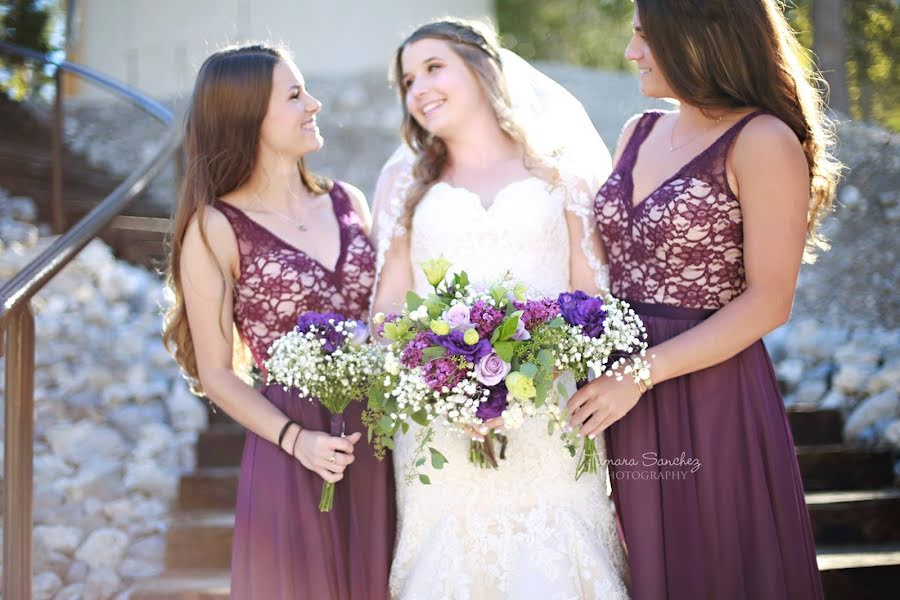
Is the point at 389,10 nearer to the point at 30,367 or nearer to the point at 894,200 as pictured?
the point at 894,200

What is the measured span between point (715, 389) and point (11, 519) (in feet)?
8.93

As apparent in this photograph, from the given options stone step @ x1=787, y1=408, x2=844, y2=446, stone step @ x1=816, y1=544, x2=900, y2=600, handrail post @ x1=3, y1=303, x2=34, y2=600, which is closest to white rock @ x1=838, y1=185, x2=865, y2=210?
stone step @ x1=787, y1=408, x2=844, y2=446

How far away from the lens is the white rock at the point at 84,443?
20.0 feet

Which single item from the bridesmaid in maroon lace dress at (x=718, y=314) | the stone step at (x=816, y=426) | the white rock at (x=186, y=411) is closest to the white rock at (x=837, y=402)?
the stone step at (x=816, y=426)

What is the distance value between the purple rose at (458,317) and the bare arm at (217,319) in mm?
884

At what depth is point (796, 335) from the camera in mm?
6371

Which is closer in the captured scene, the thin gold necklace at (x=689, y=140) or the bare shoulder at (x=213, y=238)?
the thin gold necklace at (x=689, y=140)

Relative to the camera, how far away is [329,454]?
11.4ft

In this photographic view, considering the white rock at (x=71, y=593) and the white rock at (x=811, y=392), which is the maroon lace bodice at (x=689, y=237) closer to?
the white rock at (x=811, y=392)

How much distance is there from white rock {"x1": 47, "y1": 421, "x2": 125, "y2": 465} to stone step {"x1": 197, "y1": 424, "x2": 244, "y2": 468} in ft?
2.20

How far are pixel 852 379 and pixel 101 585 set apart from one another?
169 inches

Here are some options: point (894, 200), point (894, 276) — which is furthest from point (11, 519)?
point (894, 200)

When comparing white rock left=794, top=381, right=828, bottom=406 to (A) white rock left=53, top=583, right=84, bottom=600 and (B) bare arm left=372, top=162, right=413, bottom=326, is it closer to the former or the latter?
(B) bare arm left=372, top=162, right=413, bottom=326

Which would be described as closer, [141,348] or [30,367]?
[30,367]
